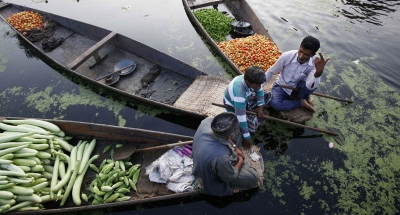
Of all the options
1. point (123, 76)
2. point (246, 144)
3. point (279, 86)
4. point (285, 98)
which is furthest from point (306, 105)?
point (123, 76)

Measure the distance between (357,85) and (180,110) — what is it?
4.95 meters

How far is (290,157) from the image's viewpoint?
4.68 metres

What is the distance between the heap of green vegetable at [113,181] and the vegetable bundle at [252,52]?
369 cm

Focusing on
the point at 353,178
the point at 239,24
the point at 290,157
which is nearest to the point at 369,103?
the point at 353,178

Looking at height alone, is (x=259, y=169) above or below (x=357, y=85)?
below

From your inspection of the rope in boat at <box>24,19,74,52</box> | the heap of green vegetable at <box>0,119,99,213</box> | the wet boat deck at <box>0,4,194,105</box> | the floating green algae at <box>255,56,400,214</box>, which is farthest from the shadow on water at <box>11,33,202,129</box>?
the heap of green vegetable at <box>0,119,99,213</box>

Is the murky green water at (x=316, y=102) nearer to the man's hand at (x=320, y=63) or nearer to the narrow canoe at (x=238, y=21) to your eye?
the narrow canoe at (x=238, y=21)

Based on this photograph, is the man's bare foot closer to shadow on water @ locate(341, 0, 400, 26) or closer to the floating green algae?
the floating green algae

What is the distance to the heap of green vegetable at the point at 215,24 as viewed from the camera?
7.70m

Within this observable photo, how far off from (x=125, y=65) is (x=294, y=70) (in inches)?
176

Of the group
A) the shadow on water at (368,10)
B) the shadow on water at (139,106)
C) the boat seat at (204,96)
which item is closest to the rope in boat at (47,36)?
the shadow on water at (139,106)

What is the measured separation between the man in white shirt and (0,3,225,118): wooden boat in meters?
1.78

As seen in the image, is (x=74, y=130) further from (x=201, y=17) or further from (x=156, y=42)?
(x=201, y=17)

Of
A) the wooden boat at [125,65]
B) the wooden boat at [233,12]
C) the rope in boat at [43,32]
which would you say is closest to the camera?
the wooden boat at [125,65]
